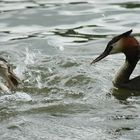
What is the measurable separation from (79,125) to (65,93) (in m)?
1.44

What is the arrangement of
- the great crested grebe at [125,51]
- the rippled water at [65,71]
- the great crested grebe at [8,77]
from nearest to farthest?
the rippled water at [65,71], the great crested grebe at [8,77], the great crested grebe at [125,51]

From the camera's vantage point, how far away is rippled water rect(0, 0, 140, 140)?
737 cm

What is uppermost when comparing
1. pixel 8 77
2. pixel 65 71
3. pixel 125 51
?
pixel 125 51

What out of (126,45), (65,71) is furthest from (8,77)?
(126,45)

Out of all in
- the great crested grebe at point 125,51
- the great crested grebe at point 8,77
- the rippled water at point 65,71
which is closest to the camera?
the rippled water at point 65,71

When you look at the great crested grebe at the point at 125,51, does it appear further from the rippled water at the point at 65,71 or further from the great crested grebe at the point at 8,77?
the great crested grebe at the point at 8,77

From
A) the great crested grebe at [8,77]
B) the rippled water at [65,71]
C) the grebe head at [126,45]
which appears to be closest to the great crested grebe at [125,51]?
the grebe head at [126,45]

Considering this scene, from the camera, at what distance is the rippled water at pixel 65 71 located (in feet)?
24.2

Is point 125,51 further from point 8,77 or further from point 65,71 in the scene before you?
point 8,77

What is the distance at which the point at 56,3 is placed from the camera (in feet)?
47.0

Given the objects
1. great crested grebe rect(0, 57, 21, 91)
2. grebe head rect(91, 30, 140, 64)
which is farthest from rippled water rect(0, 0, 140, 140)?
grebe head rect(91, 30, 140, 64)

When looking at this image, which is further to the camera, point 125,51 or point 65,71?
point 65,71

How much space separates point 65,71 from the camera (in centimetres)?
988

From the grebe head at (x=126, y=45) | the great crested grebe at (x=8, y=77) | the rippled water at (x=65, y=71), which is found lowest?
the rippled water at (x=65, y=71)
